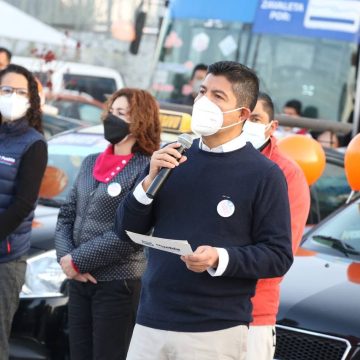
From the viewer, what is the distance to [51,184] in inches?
287

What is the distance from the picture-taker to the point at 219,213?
12.7 feet

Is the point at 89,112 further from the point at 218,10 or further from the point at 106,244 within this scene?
the point at 106,244

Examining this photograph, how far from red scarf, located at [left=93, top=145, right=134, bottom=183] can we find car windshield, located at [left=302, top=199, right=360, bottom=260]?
1.54 meters

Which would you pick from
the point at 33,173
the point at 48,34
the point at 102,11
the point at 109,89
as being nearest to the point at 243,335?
the point at 33,173

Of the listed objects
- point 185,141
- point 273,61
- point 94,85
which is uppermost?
point 185,141

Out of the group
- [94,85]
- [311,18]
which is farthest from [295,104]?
[94,85]

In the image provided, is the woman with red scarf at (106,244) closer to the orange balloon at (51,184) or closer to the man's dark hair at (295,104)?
the orange balloon at (51,184)

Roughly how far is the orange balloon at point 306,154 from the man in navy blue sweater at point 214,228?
2.58 m

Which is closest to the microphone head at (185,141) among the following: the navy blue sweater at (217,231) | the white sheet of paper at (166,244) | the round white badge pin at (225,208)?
the navy blue sweater at (217,231)

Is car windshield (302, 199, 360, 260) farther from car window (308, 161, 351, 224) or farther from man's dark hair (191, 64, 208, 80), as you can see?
man's dark hair (191, 64, 208, 80)

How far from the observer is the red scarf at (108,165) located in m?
5.28

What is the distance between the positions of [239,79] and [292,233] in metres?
0.77

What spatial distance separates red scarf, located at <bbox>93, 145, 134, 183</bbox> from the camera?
5281 millimetres

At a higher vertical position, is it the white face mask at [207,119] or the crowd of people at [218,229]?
the white face mask at [207,119]
